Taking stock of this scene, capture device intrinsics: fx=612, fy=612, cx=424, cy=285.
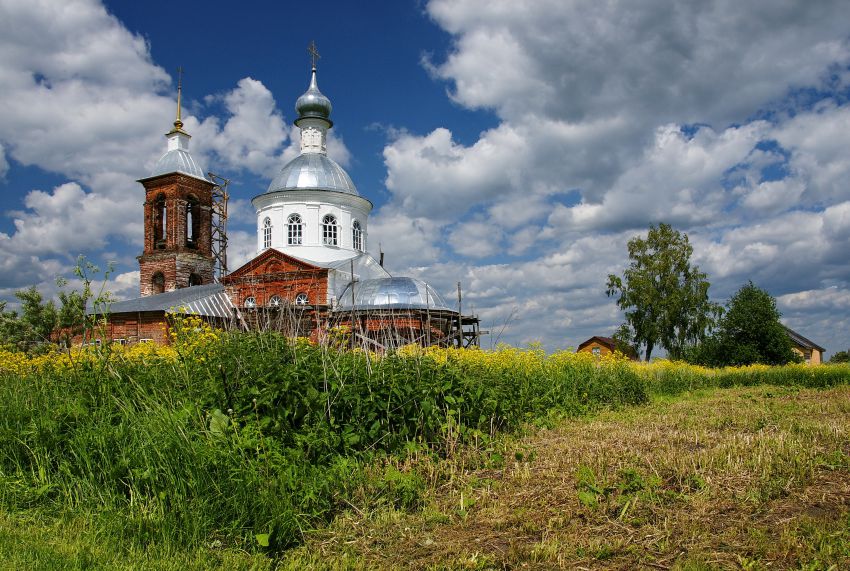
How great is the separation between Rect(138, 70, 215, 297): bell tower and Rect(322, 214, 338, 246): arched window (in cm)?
934

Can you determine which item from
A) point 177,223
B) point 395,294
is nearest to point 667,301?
point 395,294

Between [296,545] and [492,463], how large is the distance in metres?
2.02

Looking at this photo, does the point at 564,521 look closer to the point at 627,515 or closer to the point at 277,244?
the point at 627,515

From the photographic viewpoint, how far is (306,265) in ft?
93.6

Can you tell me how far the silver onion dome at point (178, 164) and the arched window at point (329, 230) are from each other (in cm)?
1024

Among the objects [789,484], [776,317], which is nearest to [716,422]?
[789,484]

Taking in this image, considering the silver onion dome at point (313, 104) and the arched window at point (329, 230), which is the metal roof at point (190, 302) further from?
the silver onion dome at point (313, 104)

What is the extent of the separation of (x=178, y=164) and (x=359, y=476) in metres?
36.1

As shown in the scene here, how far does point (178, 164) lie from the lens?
36.6 meters

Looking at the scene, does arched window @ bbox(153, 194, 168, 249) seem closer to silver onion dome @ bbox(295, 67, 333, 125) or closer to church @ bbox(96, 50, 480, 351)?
church @ bbox(96, 50, 480, 351)

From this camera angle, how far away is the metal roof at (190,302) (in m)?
28.8

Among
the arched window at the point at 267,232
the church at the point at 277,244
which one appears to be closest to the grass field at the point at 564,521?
the church at the point at 277,244

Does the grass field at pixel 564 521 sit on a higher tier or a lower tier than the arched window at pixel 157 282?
lower

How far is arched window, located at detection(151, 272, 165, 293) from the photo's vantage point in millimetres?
36281
